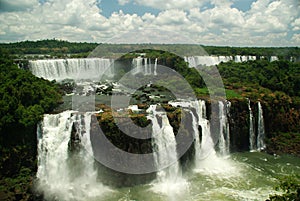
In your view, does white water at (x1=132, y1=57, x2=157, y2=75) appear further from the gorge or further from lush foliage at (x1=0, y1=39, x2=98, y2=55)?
lush foliage at (x1=0, y1=39, x2=98, y2=55)

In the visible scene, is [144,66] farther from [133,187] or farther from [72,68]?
[133,187]

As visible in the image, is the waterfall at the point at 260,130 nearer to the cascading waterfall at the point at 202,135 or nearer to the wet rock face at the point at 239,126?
the wet rock face at the point at 239,126

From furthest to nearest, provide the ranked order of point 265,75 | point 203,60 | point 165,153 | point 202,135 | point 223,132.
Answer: point 203,60 < point 265,75 < point 223,132 < point 202,135 < point 165,153

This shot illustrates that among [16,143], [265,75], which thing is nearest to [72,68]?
[16,143]

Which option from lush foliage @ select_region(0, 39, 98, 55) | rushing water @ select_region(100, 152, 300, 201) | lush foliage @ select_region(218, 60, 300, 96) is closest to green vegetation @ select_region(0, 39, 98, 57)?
lush foliage @ select_region(0, 39, 98, 55)

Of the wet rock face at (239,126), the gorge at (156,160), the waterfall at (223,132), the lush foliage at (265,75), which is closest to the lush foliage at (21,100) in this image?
the gorge at (156,160)

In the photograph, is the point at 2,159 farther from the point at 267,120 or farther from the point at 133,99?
the point at 267,120
